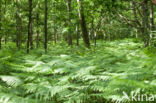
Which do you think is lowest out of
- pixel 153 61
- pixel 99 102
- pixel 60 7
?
pixel 99 102

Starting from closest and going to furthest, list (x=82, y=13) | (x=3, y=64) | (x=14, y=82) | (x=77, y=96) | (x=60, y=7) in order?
(x=77, y=96) < (x=14, y=82) < (x=3, y=64) < (x=82, y=13) < (x=60, y=7)

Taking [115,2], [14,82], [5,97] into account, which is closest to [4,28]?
[115,2]

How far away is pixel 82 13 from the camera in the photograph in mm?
9781

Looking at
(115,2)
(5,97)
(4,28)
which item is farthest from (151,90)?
(4,28)

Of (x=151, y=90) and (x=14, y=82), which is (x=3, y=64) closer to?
(x=14, y=82)

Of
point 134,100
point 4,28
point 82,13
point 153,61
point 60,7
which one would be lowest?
point 134,100

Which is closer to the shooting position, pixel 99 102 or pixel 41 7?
pixel 99 102

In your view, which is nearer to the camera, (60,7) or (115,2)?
(115,2)

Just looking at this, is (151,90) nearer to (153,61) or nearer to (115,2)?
(153,61)

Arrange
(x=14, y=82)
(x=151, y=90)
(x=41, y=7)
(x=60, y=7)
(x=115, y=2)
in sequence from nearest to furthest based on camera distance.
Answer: (x=151, y=90) → (x=14, y=82) → (x=115, y=2) → (x=60, y=7) → (x=41, y=7)

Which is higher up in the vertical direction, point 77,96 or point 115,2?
point 115,2

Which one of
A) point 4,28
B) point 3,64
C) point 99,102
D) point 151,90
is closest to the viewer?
point 151,90

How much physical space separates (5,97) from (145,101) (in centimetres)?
219

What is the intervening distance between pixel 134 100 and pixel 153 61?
1443 millimetres
